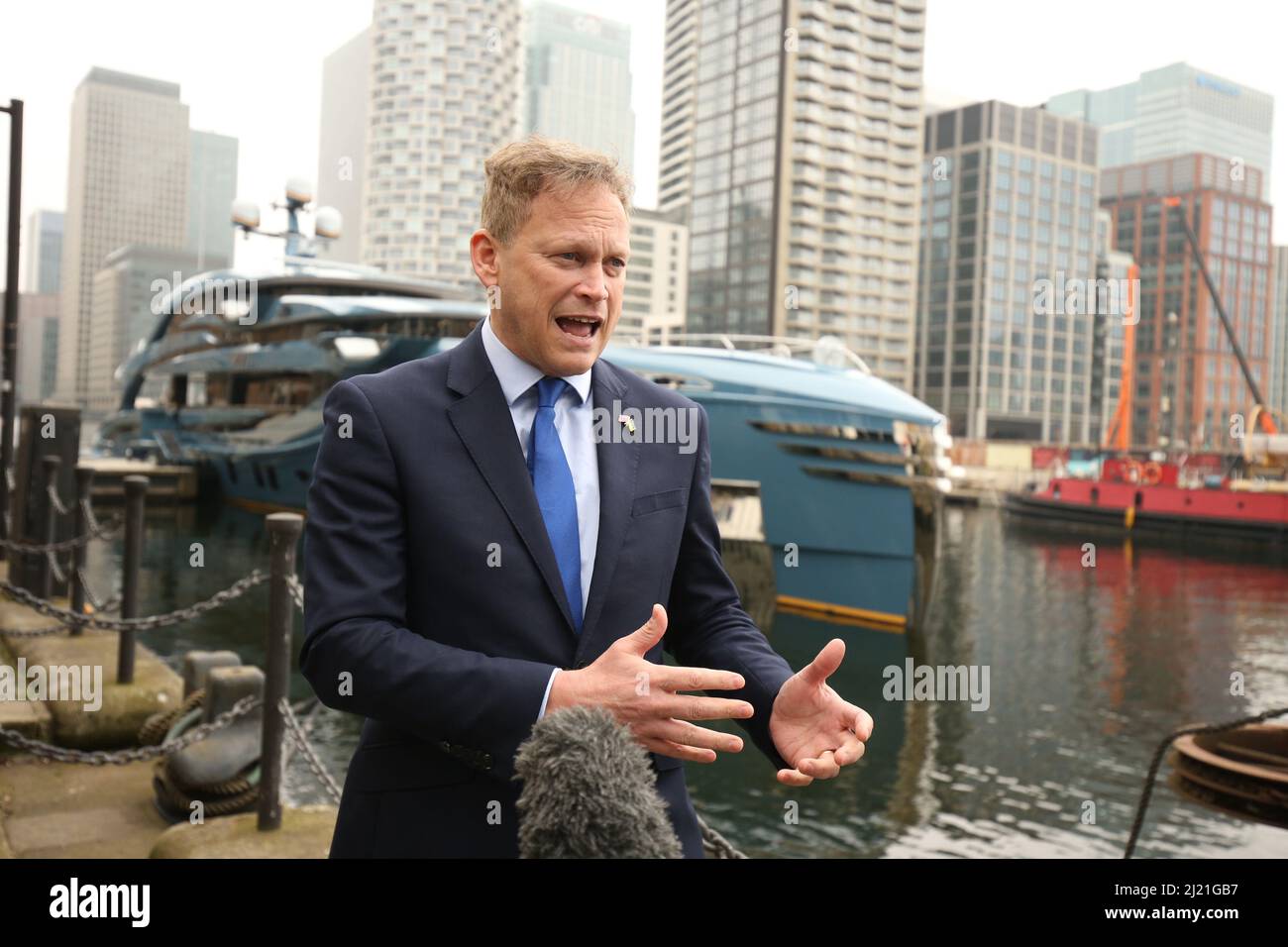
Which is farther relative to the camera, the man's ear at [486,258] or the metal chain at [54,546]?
the metal chain at [54,546]

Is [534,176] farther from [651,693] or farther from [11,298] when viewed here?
[11,298]

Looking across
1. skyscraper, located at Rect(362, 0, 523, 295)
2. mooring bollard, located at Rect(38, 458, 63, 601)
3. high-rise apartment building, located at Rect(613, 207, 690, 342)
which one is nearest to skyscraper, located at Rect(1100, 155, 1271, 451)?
high-rise apartment building, located at Rect(613, 207, 690, 342)

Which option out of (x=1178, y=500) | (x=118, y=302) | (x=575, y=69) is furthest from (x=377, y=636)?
(x=575, y=69)

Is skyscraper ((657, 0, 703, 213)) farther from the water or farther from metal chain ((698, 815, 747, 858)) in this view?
metal chain ((698, 815, 747, 858))

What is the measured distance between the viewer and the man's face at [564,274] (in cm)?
156

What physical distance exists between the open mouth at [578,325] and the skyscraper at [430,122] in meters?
99.0

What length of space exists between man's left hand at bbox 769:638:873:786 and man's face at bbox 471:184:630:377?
60 centimetres

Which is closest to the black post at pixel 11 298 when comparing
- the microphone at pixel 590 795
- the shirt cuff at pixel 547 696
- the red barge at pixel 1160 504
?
the shirt cuff at pixel 547 696

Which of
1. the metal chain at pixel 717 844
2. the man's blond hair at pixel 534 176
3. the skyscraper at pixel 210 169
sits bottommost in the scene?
the metal chain at pixel 717 844

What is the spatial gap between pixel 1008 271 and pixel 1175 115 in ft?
90.2

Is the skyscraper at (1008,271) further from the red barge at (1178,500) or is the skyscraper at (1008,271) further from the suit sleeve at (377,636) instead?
the suit sleeve at (377,636)

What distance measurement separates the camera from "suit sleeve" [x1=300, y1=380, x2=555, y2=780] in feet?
4.45
